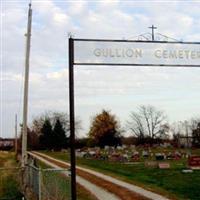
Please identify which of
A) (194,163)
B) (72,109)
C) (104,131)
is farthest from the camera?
(104,131)

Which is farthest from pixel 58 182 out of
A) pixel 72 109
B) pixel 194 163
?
pixel 194 163

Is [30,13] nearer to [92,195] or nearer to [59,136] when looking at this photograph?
[92,195]

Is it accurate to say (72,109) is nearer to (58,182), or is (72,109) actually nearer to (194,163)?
(58,182)

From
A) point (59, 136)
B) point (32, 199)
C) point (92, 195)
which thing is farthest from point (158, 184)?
point (59, 136)

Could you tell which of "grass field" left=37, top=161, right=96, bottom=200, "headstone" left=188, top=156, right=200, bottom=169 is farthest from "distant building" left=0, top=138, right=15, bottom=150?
"grass field" left=37, top=161, right=96, bottom=200

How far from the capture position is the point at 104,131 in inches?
4392

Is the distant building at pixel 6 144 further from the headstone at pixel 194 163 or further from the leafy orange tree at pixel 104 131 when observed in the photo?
the headstone at pixel 194 163

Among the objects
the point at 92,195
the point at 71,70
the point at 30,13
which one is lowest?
the point at 92,195

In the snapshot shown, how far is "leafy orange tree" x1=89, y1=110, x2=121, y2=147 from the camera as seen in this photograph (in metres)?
111

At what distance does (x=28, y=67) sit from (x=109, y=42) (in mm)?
13932

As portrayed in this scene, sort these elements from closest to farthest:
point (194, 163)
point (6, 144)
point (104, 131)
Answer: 1. point (194, 163)
2. point (104, 131)
3. point (6, 144)

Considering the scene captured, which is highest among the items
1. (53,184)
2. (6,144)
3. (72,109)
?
(6,144)

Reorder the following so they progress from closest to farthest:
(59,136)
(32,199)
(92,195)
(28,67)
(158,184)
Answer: (32,199) → (92,195) → (158,184) → (28,67) → (59,136)

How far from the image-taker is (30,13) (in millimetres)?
26375
